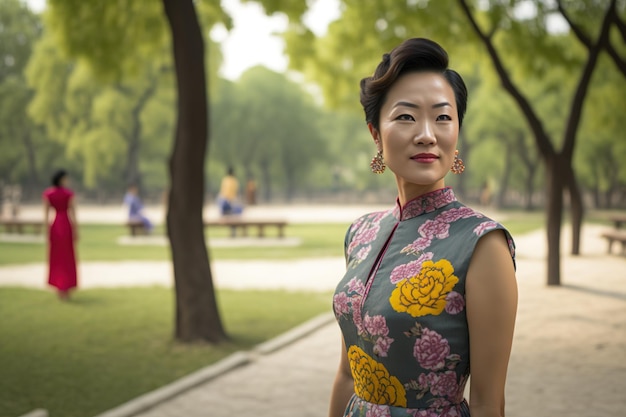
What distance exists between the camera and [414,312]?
→ 1889 millimetres

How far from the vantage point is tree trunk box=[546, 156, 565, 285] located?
12.5 meters

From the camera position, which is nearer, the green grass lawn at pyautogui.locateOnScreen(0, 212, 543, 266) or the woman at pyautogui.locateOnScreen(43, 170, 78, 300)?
the woman at pyautogui.locateOnScreen(43, 170, 78, 300)

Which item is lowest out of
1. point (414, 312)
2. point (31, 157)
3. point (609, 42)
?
point (414, 312)

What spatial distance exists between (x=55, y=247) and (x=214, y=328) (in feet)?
15.1

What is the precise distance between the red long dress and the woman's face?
9.93m

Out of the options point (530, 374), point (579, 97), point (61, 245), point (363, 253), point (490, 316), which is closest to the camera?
point (490, 316)

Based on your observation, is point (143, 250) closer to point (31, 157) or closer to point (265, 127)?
point (31, 157)

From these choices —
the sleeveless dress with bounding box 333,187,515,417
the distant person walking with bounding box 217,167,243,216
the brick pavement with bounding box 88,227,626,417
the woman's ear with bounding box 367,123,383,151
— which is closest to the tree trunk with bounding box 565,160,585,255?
the brick pavement with bounding box 88,227,626,417

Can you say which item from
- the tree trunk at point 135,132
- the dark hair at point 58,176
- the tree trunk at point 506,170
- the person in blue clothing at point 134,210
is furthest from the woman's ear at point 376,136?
the tree trunk at point 135,132

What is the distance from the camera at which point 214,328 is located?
7.95 meters

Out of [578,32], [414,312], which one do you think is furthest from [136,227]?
[414,312]

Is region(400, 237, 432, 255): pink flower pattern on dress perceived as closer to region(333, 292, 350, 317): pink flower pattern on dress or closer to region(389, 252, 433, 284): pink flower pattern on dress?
region(389, 252, 433, 284): pink flower pattern on dress

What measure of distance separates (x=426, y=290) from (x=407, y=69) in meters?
0.67

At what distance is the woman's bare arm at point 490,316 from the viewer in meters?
1.78
